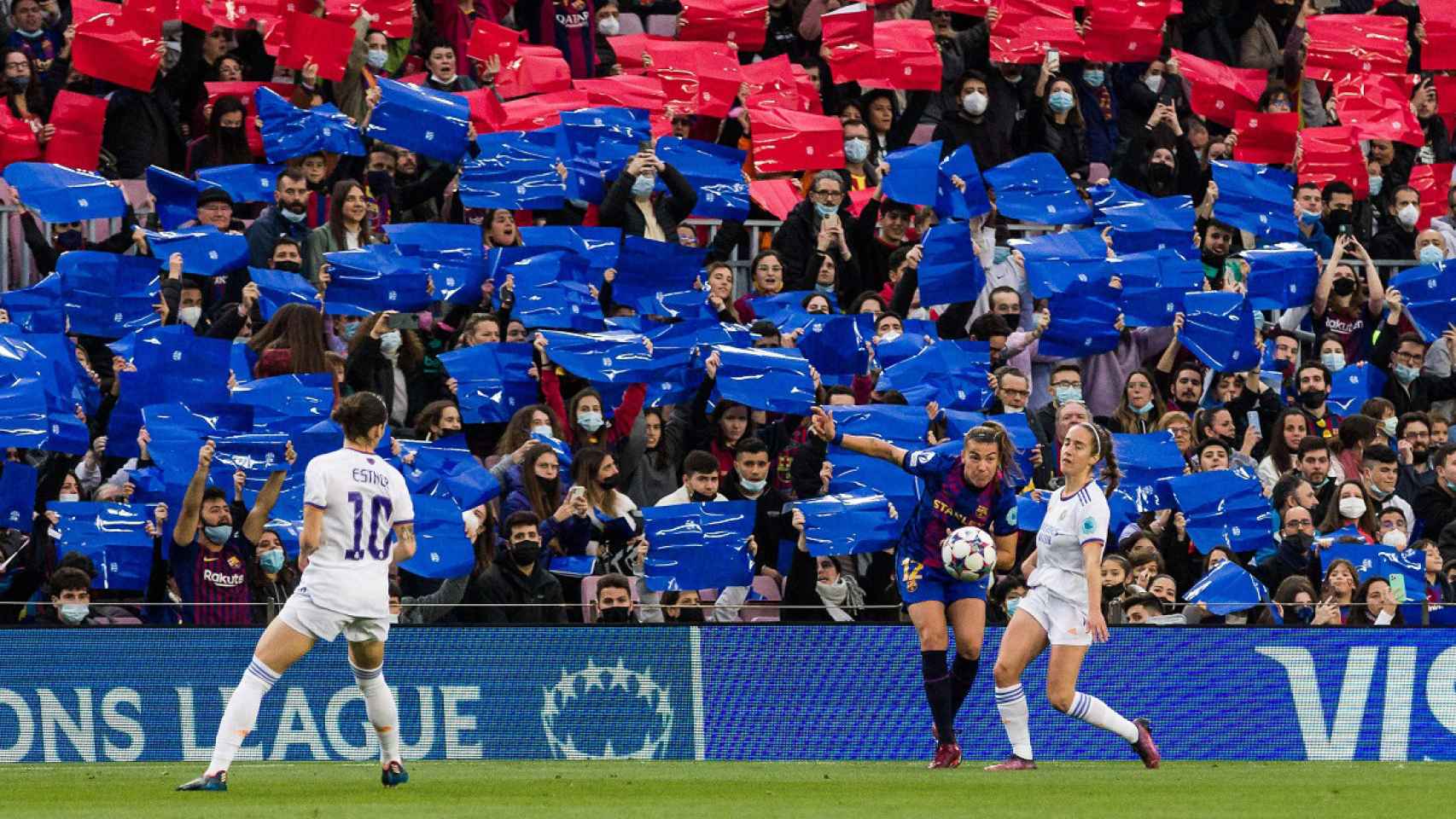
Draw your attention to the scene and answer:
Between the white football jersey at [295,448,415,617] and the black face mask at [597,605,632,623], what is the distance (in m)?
3.81

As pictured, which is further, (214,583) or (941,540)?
(214,583)

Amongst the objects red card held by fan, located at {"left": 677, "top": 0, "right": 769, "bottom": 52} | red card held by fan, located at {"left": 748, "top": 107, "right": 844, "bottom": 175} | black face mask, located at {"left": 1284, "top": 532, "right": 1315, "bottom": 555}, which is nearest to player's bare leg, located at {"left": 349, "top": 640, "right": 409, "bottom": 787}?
black face mask, located at {"left": 1284, "top": 532, "right": 1315, "bottom": 555}

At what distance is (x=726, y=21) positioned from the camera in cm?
2088

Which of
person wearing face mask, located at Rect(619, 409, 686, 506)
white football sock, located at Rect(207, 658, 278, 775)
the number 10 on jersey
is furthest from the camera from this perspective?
person wearing face mask, located at Rect(619, 409, 686, 506)

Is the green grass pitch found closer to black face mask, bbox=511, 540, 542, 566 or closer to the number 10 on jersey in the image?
the number 10 on jersey

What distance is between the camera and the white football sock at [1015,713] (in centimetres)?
1312

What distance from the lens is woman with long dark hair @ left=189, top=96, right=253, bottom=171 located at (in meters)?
18.3

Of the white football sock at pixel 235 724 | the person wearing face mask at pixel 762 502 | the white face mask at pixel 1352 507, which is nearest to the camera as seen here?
the white football sock at pixel 235 724

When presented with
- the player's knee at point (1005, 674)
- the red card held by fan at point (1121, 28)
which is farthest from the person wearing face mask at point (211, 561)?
the red card held by fan at point (1121, 28)

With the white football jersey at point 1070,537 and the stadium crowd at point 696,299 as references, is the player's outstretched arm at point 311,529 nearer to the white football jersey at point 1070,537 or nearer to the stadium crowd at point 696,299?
the stadium crowd at point 696,299

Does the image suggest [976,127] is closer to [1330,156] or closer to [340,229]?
[1330,156]

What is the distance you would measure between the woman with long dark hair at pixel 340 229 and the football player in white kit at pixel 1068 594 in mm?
6276

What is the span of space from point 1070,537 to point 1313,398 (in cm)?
625

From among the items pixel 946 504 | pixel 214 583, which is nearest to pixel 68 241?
pixel 214 583
